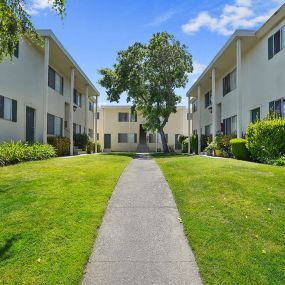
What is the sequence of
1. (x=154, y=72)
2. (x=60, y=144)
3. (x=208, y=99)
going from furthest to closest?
Answer: (x=208, y=99) < (x=154, y=72) < (x=60, y=144)

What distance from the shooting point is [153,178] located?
36.1ft

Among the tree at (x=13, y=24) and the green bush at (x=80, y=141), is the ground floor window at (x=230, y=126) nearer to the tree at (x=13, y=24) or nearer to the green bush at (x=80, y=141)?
the green bush at (x=80, y=141)

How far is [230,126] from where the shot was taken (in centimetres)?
2436

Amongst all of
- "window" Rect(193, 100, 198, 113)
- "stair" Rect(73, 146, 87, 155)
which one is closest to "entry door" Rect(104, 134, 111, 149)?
"window" Rect(193, 100, 198, 113)

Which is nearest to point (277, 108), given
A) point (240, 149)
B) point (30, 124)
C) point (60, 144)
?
point (240, 149)

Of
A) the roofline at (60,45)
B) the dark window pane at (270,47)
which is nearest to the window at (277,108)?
the dark window pane at (270,47)

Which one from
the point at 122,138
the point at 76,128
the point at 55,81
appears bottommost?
the point at 122,138

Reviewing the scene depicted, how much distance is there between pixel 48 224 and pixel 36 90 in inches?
615

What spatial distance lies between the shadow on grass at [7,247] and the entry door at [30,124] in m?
14.9

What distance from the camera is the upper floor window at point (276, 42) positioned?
52.2ft

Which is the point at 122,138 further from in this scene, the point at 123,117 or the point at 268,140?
the point at 268,140

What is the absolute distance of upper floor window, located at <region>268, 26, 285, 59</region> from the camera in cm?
1592

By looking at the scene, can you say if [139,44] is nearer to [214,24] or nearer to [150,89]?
[150,89]

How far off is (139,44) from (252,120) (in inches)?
502
